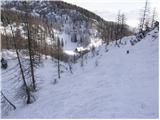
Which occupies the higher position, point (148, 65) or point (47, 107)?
point (148, 65)

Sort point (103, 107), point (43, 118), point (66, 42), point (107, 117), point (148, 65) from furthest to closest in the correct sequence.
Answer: point (66, 42)
point (148, 65)
point (43, 118)
point (103, 107)
point (107, 117)

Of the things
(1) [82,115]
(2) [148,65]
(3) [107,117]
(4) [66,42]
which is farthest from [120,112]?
(4) [66,42]

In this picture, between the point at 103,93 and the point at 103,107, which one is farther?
the point at 103,93

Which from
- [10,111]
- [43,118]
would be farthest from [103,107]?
[10,111]

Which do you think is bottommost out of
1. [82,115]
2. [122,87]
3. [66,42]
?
[66,42]

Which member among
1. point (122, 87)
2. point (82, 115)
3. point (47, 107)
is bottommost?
point (47, 107)

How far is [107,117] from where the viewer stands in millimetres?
16125

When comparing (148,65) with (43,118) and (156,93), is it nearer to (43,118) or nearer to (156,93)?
(156,93)

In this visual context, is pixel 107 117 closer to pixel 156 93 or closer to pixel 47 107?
pixel 156 93

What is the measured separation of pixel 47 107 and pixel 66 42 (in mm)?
129135

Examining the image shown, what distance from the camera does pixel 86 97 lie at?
21.3 metres

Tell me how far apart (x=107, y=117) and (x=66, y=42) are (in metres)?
136

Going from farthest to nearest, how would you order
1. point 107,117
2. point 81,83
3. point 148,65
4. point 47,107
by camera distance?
point 81,83, point 148,65, point 47,107, point 107,117

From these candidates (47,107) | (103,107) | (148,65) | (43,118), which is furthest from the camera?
(148,65)
